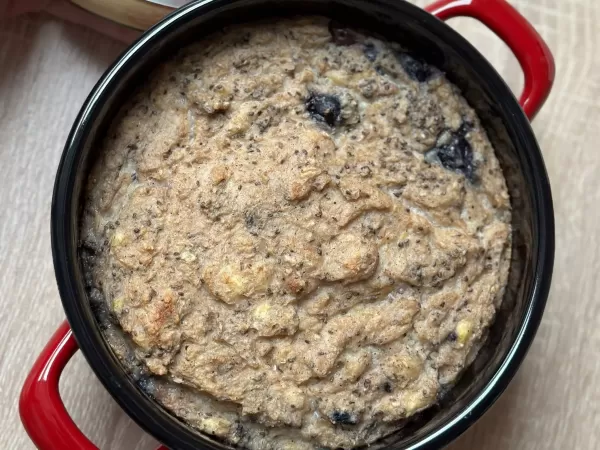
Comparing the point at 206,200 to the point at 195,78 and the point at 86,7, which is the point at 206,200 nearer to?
the point at 195,78

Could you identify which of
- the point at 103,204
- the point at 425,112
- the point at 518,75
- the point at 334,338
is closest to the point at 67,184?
the point at 103,204

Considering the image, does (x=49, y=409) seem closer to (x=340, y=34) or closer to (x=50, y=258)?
(x=50, y=258)

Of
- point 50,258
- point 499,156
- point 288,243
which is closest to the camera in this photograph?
point 288,243

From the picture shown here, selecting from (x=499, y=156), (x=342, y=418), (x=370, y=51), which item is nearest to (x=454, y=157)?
(x=499, y=156)

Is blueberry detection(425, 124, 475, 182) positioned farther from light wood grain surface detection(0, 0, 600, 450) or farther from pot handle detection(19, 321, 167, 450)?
pot handle detection(19, 321, 167, 450)

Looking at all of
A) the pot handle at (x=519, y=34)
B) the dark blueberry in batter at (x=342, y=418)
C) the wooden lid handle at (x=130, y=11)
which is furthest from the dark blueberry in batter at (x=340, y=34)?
the dark blueberry in batter at (x=342, y=418)

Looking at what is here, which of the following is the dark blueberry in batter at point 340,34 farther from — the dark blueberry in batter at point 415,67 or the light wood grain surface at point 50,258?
the light wood grain surface at point 50,258

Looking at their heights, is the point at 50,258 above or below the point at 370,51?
below
